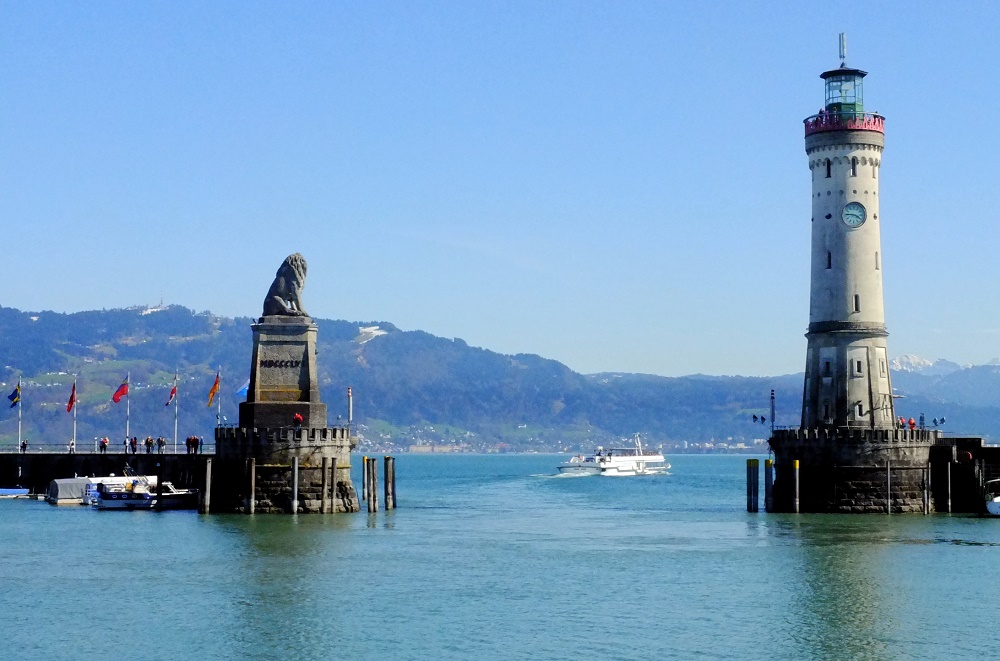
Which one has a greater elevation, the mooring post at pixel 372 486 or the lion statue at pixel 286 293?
the lion statue at pixel 286 293

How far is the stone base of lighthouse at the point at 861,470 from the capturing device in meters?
82.8

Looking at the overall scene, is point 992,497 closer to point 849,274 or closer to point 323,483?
point 849,274

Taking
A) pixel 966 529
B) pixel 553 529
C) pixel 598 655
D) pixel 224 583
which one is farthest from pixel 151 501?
pixel 598 655

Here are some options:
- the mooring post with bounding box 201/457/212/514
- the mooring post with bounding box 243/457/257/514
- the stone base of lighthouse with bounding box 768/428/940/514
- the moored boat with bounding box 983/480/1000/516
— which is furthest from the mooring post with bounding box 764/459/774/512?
the mooring post with bounding box 201/457/212/514

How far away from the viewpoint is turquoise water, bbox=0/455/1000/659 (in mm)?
47375

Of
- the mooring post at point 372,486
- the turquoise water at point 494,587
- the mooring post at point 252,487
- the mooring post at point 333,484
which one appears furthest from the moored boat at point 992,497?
the mooring post at point 252,487

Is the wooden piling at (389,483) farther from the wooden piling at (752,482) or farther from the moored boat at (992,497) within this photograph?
the moored boat at (992,497)

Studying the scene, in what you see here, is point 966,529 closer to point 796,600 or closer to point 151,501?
point 796,600

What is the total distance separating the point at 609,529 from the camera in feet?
282

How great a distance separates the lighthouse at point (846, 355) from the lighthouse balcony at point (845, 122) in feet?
0.18

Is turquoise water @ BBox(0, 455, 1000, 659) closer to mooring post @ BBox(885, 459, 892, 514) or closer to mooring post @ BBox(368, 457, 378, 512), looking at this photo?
mooring post @ BBox(885, 459, 892, 514)

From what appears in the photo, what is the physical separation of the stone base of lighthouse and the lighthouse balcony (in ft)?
53.2

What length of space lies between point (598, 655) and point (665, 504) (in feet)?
244

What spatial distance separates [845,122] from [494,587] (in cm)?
3842
